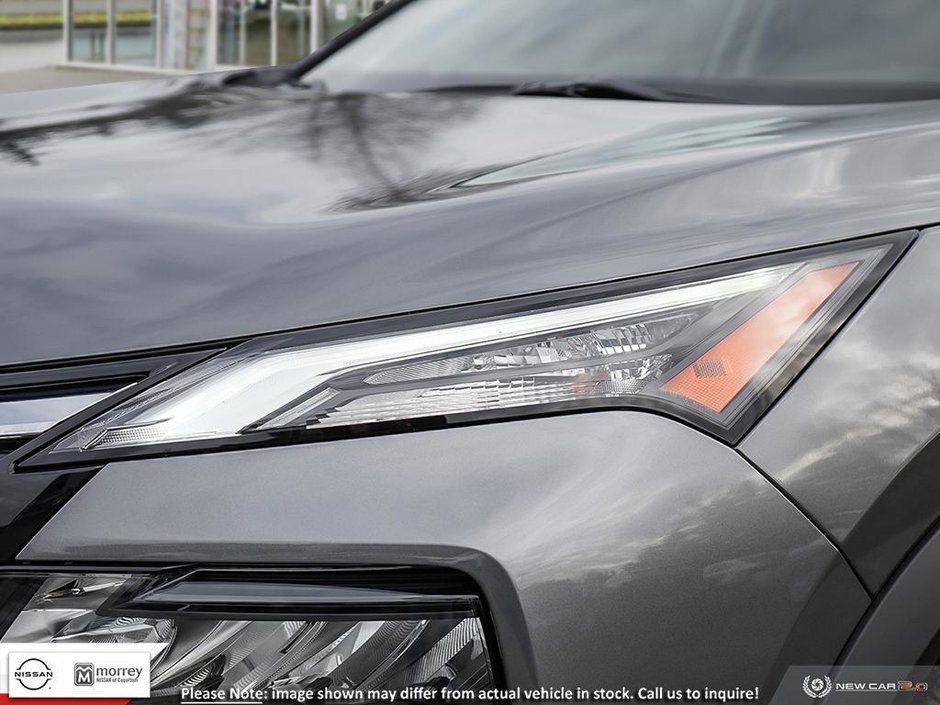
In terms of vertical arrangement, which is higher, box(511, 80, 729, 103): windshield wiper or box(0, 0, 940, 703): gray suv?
box(511, 80, 729, 103): windshield wiper

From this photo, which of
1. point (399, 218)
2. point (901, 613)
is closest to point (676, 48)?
point (399, 218)

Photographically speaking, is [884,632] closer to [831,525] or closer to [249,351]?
[831,525]

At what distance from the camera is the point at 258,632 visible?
111 centimetres

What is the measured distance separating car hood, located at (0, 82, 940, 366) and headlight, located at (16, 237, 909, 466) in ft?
0.10

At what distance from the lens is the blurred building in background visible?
1708cm

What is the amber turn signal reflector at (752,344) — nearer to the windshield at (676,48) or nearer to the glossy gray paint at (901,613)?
the glossy gray paint at (901,613)

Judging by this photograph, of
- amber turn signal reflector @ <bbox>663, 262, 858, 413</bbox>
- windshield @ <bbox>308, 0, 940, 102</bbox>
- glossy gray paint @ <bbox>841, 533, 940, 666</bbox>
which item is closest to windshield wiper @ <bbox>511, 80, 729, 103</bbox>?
windshield @ <bbox>308, 0, 940, 102</bbox>

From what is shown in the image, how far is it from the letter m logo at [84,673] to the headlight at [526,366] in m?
0.21

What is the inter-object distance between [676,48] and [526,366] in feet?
4.03

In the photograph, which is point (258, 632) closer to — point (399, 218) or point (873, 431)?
point (399, 218)

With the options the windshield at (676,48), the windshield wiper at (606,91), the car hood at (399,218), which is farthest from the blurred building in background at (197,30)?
the car hood at (399,218)

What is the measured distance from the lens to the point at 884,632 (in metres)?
1.18

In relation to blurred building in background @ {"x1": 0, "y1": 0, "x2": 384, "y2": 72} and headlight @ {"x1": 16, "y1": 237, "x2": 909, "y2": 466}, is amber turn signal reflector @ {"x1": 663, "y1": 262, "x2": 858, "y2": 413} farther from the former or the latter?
blurred building in background @ {"x1": 0, "y1": 0, "x2": 384, "y2": 72}

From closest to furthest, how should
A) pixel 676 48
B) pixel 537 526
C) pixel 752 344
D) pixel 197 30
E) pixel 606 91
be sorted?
pixel 537 526 → pixel 752 344 → pixel 606 91 → pixel 676 48 → pixel 197 30
